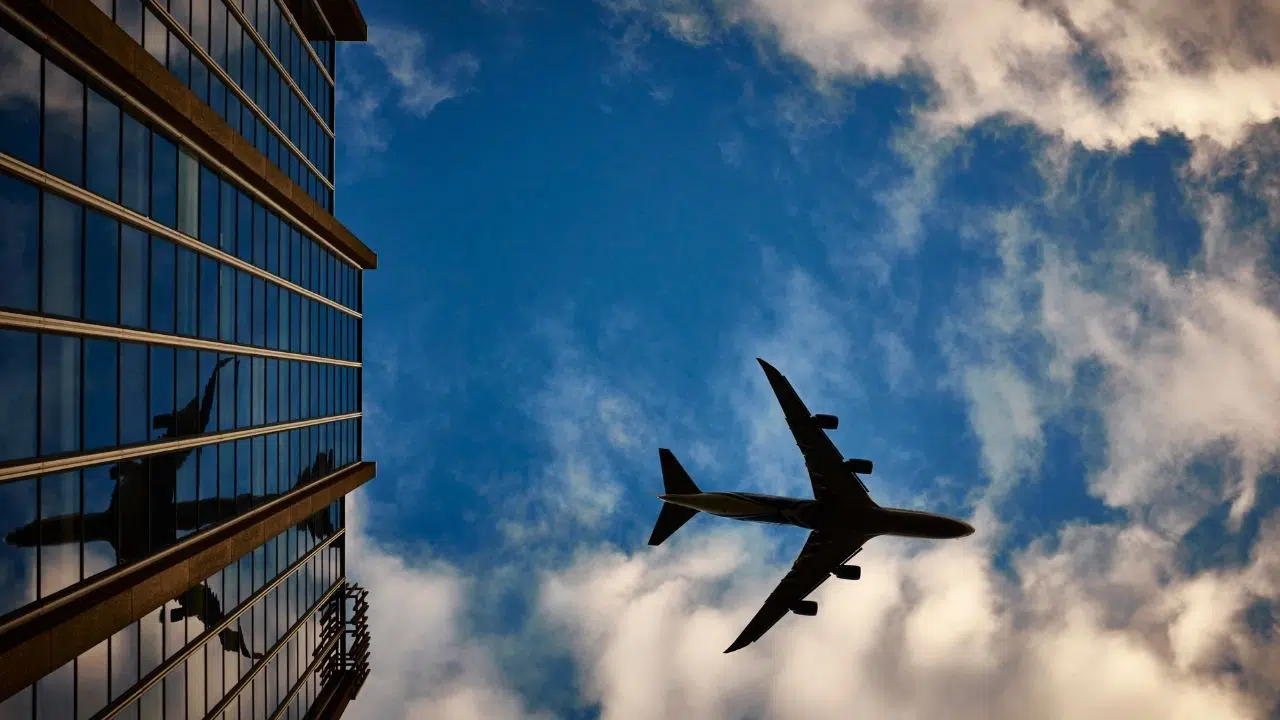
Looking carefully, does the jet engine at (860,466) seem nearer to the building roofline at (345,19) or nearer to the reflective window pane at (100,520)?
the reflective window pane at (100,520)

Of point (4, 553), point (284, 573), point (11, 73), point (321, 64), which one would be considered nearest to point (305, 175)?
point (321, 64)

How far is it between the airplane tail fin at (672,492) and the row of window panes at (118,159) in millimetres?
21628

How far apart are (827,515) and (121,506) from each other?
27.5m

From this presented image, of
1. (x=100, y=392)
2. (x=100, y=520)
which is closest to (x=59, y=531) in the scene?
(x=100, y=520)

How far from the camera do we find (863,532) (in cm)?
3272

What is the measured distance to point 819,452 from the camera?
32406 millimetres

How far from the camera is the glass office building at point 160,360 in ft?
47.3

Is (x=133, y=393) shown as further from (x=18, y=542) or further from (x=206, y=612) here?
(x=206, y=612)

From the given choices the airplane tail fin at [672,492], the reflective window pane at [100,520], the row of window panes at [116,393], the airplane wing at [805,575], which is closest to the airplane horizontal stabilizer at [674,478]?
the airplane tail fin at [672,492]

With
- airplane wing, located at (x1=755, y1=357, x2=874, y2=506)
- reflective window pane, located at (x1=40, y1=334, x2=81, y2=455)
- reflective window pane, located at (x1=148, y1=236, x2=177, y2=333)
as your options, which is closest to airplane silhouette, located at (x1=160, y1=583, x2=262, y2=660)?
reflective window pane, located at (x1=40, y1=334, x2=81, y2=455)

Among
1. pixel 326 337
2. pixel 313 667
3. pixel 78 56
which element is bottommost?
pixel 313 667

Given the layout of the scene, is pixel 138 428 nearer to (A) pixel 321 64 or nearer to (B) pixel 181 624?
(B) pixel 181 624

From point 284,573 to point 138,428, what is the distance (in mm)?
15114

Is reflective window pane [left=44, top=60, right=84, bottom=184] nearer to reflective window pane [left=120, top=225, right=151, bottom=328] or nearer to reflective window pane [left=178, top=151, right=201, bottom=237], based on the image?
reflective window pane [left=120, top=225, right=151, bottom=328]
